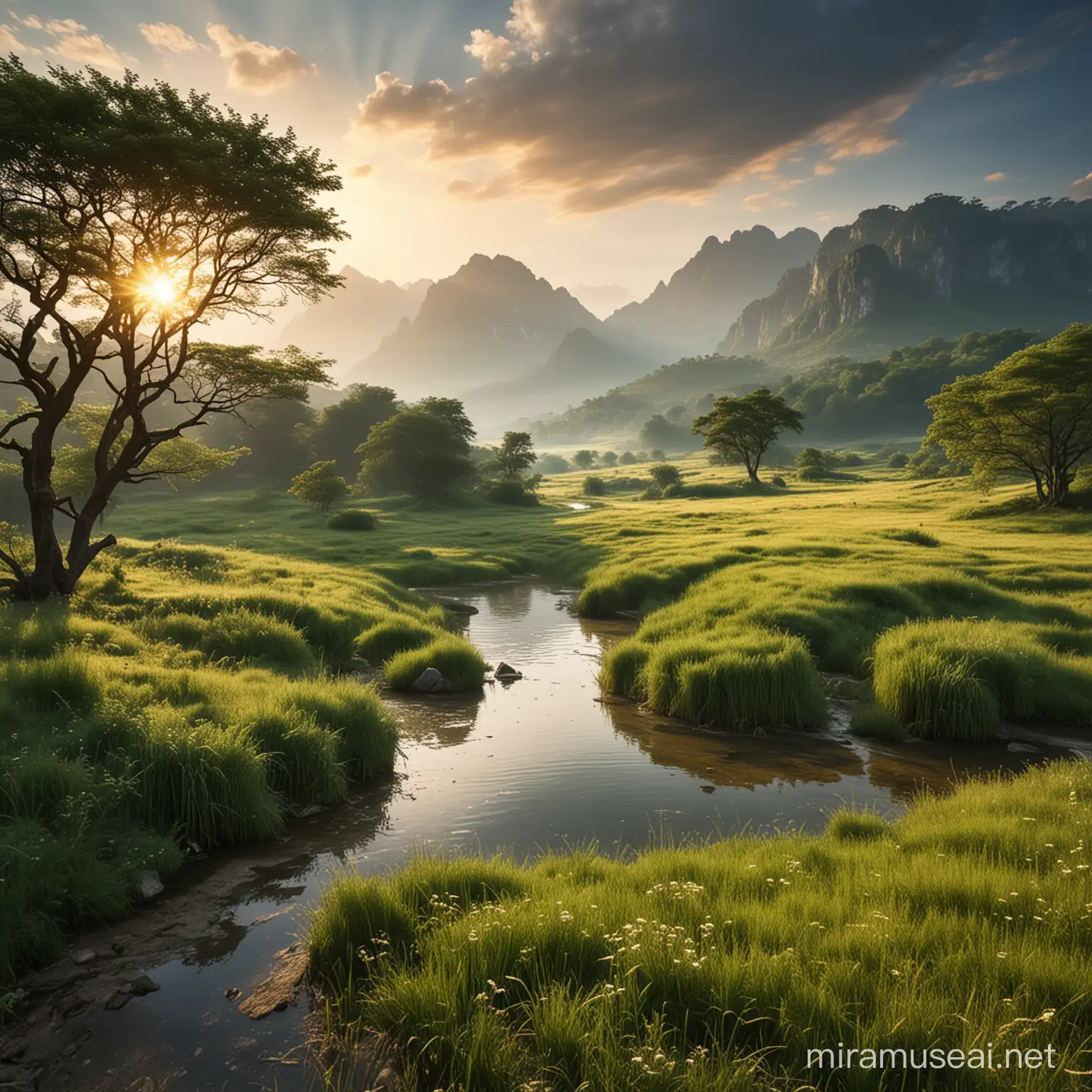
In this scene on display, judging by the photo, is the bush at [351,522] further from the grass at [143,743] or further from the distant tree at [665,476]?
the distant tree at [665,476]

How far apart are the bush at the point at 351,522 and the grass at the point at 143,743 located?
135 ft

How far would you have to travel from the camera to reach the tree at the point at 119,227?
→ 696 inches

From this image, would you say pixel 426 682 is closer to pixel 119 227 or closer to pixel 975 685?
pixel 975 685

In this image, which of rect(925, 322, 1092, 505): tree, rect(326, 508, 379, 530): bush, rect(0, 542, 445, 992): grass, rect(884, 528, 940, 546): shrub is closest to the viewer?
rect(0, 542, 445, 992): grass

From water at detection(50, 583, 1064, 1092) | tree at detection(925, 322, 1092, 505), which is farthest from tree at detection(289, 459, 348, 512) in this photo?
water at detection(50, 583, 1064, 1092)

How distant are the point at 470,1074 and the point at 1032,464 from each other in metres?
58.8

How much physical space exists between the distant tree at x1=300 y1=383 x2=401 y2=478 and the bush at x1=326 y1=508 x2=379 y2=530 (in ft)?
177

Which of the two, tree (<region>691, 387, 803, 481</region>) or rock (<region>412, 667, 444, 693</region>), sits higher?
tree (<region>691, 387, 803, 481</region>)

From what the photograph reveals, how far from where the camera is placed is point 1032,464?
49.4 m

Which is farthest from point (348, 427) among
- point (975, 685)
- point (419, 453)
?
point (975, 685)

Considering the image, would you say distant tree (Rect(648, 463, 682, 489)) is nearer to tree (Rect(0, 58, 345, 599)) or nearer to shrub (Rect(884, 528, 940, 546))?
shrub (Rect(884, 528, 940, 546))

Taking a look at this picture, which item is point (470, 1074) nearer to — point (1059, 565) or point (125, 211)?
point (125, 211)

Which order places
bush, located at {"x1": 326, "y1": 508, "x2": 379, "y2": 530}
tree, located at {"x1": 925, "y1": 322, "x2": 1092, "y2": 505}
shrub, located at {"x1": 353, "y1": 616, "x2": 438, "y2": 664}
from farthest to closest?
bush, located at {"x1": 326, "y1": 508, "x2": 379, "y2": 530} → tree, located at {"x1": 925, "y1": 322, "x2": 1092, "y2": 505} → shrub, located at {"x1": 353, "y1": 616, "x2": 438, "y2": 664}

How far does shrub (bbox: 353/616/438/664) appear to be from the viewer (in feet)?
73.6
